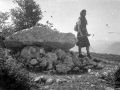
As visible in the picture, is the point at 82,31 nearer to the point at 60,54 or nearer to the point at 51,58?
the point at 60,54

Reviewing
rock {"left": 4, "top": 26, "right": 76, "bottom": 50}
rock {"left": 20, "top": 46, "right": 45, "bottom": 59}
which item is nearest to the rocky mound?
rock {"left": 20, "top": 46, "right": 45, "bottom": 59}

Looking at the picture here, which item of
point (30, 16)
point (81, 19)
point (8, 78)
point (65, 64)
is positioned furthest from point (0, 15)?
point (8, 78)

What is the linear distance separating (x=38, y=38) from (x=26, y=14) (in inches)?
293

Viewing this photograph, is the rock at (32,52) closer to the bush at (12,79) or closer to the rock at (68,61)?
the rock at (68,61)

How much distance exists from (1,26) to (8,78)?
12.0 m

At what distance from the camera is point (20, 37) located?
1052 centimetres

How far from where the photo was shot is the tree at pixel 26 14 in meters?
16.2

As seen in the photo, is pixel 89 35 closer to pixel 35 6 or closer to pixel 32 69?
pixel 32 69

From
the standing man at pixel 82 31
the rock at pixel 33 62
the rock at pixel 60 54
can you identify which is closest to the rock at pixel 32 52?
the rock at pixel 33 62

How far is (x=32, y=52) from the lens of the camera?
10344mm

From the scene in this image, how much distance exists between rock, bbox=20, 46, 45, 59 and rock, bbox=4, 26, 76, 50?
0.45 meters

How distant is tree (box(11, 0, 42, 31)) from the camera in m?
16.2

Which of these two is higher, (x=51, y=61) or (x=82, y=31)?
(x=82, y=31)

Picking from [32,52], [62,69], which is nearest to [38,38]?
[32,52]
